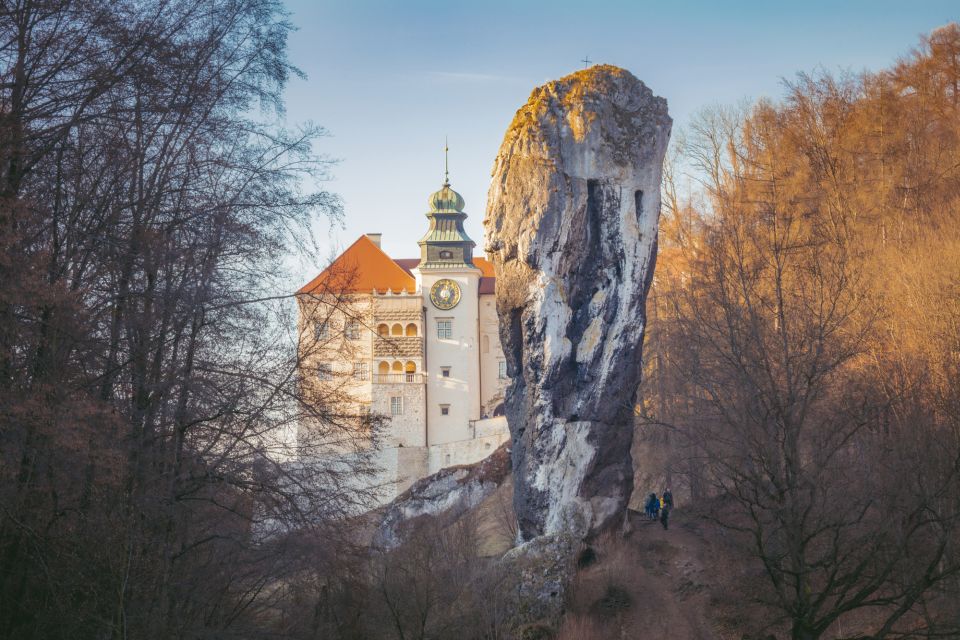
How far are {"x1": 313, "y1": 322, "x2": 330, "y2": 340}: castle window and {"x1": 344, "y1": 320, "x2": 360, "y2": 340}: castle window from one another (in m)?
0.26

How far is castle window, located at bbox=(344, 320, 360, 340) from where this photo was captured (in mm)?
14476

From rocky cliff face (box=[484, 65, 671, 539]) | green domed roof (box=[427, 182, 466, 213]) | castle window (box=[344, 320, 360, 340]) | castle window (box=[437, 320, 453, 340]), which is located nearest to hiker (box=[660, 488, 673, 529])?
rocky cliff face (box=[484, 65, 671, 539])

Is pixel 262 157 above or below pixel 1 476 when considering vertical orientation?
above

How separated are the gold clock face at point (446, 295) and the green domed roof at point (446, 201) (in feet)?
14.7

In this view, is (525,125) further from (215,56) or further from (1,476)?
(1,476)

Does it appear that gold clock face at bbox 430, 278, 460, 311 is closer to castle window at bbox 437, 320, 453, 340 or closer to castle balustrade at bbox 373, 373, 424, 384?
castle window at bbox 437, 320, 453, 340

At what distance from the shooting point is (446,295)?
5997cm

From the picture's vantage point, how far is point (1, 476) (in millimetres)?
10250

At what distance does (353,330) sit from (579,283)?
8.39 m

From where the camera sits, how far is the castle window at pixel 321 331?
14.4 meters

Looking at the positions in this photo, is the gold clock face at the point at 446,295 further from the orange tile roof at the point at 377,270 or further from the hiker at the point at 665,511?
the hiker at the point at 665,511

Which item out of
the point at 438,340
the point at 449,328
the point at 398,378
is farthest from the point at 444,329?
the point at 398,378

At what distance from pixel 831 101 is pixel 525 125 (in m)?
15.2

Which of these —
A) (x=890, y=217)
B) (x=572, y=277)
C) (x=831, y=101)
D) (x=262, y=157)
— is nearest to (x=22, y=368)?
(x=262, y=157)
